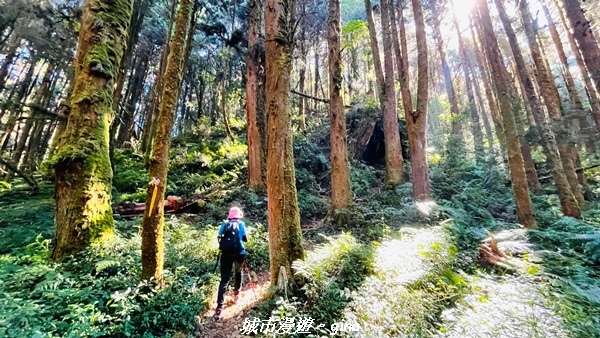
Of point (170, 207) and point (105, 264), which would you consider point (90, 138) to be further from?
point (170, 207)

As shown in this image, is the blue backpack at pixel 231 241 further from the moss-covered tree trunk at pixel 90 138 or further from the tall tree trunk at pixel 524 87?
the tall tree trunk at pixel 524 87

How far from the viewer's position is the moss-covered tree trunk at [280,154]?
15.3ft

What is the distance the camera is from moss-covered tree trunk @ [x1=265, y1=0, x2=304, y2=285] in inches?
183

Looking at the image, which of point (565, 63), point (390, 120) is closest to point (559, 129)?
point (390, 120)

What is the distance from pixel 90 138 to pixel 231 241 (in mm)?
2973

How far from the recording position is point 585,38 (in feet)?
23.7

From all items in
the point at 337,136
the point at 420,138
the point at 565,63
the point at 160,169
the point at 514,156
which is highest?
the point at 565,63

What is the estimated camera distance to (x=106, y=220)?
486 centimetres

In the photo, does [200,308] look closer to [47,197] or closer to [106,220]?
[106,220]

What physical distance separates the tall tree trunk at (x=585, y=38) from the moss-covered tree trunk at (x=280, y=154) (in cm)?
750

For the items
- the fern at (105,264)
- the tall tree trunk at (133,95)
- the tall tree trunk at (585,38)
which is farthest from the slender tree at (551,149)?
the tall tree trunk at (133,95)

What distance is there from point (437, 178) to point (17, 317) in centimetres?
1359

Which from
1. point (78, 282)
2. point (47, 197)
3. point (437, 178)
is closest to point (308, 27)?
point (437, 178)

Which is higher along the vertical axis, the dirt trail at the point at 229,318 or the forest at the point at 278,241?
the forest at the point at 278,241
